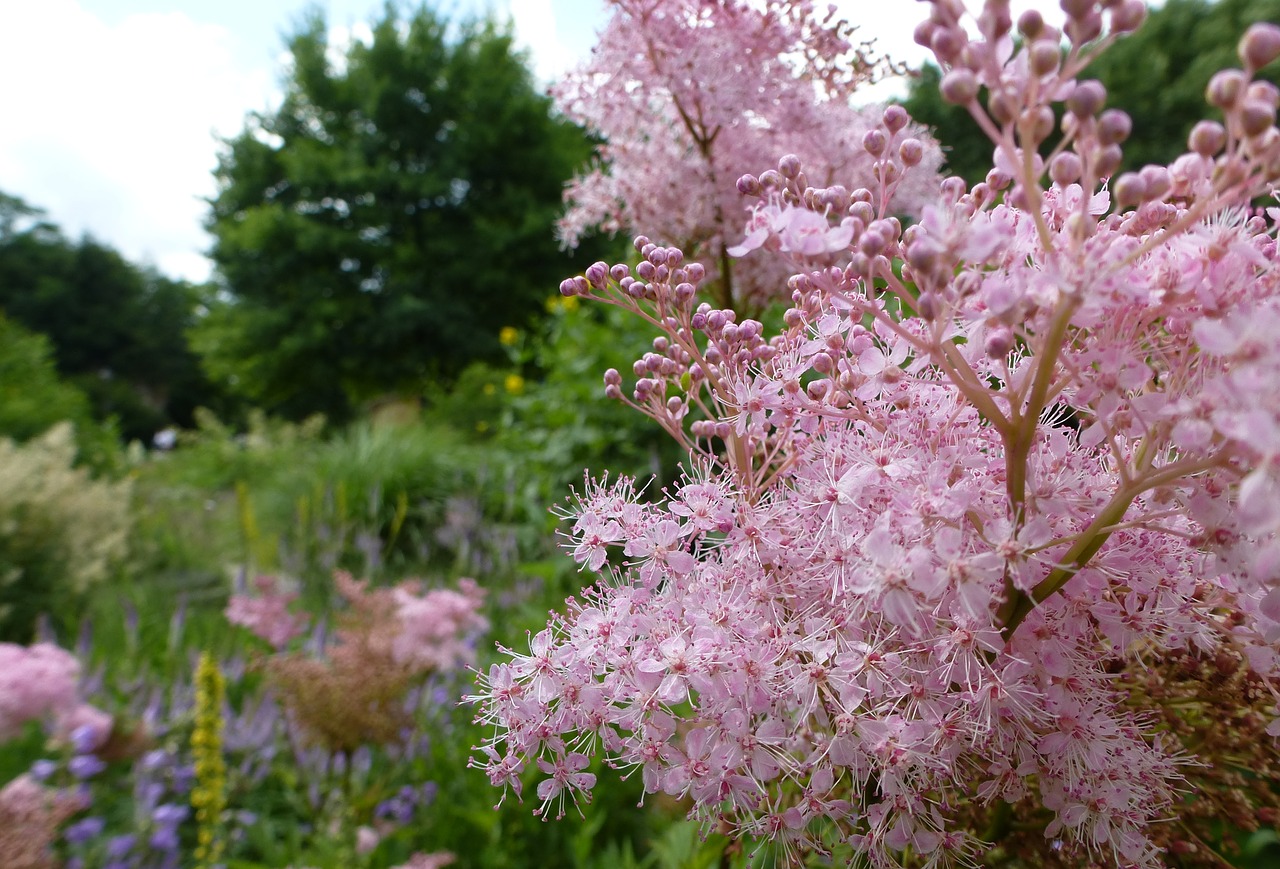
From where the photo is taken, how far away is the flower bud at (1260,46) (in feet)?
1.45

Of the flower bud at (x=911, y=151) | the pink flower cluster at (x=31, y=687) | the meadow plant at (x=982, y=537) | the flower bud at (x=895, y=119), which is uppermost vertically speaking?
the flower bud at (x=895, y=119)

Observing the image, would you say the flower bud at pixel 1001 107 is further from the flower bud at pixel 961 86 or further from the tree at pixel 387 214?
the tree at pixel 387 214

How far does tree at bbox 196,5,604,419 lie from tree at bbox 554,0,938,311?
42.2 ft

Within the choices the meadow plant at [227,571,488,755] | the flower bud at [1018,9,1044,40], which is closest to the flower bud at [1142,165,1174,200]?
the flower bud at [1018,9,1044,40]

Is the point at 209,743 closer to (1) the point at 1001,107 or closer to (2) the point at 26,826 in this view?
(2) the point at 26,826

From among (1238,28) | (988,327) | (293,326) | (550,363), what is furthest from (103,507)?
(1238,28)

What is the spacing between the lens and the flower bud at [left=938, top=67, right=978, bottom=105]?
0.46 metres

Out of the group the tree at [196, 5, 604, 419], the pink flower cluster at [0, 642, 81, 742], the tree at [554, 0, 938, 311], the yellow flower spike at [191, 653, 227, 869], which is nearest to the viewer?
the tree at [554, 0, 938, 311]

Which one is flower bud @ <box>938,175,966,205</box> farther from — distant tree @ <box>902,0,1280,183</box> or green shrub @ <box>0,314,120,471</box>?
distant tree @ <box>902,0,1280,183</box>

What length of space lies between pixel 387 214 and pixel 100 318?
18847 mm

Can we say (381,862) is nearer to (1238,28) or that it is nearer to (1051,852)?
(1051,852)

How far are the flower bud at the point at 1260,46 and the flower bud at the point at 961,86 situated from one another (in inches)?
5.8

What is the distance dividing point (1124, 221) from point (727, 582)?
41 cm

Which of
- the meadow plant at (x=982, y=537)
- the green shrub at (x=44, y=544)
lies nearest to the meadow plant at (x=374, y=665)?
the meadow plant at (x=982, y=537)
